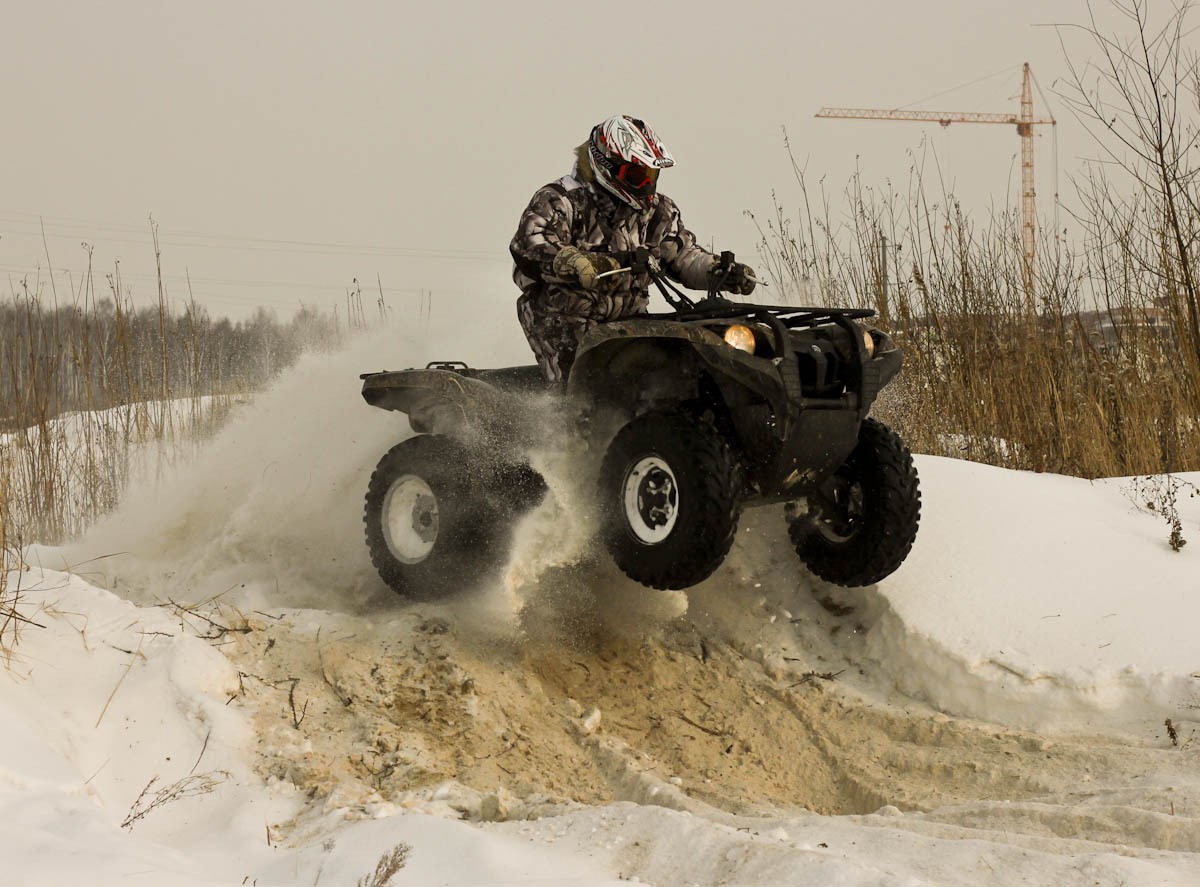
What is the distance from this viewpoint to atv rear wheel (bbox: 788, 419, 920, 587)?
14.8 ft

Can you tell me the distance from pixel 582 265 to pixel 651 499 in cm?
106

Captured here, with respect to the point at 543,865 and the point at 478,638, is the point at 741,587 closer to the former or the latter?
the point at 478,638

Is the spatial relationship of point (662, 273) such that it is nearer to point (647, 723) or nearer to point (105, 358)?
point (647, 723)

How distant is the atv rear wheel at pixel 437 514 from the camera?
16.5 ft

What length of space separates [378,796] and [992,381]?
6076 mm

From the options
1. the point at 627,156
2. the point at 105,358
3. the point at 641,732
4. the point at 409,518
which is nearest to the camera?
the point at 641,732

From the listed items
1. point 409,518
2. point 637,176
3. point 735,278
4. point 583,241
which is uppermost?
point 637,176

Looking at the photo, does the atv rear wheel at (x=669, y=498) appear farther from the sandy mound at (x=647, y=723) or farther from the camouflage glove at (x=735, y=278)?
the camouflage glove at (x=735, y=278)

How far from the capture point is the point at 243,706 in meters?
4.00

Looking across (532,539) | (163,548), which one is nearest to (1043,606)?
(532,539)

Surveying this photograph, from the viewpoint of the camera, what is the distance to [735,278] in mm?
5027

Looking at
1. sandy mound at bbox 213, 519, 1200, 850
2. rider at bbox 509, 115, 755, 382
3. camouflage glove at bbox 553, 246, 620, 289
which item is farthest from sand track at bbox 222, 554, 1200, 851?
camouflage glove at bbox 553, 246, 620, 289

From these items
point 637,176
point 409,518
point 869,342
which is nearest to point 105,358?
point 409,518

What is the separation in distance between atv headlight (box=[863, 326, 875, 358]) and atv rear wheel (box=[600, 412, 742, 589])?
30.5 inches
